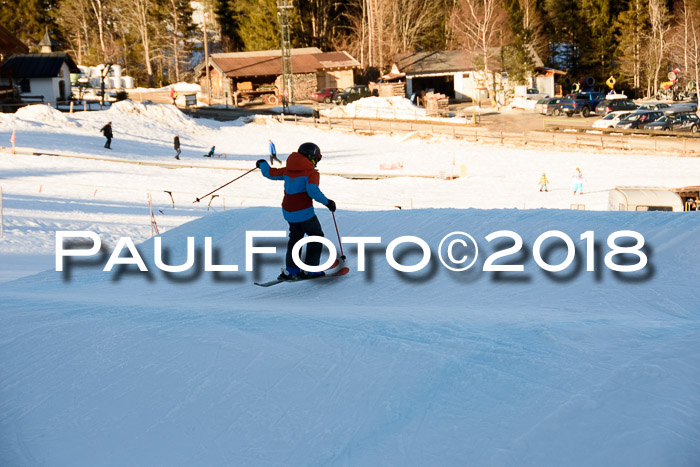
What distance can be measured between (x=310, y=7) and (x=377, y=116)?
113ft

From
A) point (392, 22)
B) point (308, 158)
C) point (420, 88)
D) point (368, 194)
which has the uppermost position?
point (392, 22)

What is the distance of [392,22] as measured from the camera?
80812mm

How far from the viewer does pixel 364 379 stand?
4.88m

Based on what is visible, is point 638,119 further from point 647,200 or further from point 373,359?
point 373,359

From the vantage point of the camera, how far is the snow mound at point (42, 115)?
4022cm

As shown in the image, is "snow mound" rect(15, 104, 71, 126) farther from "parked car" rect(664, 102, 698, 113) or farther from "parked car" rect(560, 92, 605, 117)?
"parked car" rect(664, 102, 698, 113)

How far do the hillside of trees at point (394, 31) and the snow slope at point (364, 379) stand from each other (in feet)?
200

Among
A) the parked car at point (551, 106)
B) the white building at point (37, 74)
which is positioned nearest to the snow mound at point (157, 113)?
the white building at point (37, 74)

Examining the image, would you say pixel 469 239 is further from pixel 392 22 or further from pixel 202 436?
pixel 392 22

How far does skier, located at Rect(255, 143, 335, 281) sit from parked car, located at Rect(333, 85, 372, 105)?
58.2 metres

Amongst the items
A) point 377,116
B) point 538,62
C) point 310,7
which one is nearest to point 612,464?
point 377,116

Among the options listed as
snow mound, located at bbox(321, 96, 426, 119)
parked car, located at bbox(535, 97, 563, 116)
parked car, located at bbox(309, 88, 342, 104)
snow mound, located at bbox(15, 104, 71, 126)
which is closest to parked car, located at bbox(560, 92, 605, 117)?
parked car, located at bbox(535, 97, 563, 116)

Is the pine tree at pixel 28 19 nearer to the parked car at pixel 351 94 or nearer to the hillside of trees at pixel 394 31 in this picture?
the hillside of trees at pixel 394 31

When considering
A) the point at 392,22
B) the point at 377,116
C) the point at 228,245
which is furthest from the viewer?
the point at 392,22
